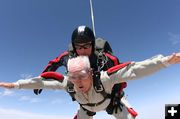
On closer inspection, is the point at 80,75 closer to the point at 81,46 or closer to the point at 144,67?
the point at 81,46

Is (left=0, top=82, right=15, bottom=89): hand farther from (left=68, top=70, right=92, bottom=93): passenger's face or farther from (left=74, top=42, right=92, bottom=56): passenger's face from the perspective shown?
(left=74, top=42, right=92, bottom=56): passenger's face

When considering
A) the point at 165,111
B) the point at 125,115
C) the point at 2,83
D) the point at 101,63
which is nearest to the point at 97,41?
the point at 101,63

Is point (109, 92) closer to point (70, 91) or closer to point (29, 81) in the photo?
point (70, 91)

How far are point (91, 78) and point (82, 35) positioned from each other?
769mm

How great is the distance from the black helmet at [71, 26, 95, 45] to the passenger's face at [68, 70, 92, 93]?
0.60m

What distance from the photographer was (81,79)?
466 centimetres

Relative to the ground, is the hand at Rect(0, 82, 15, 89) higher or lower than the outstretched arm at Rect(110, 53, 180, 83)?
higher

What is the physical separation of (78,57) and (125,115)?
5.06ft

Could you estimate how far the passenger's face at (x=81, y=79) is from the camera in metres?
4.66

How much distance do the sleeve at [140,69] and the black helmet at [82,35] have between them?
0.81 meters

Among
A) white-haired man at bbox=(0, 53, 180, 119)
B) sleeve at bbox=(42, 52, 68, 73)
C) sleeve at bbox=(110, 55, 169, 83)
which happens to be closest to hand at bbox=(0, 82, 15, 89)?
white-haired man at bbox=(0, 53, 180, 119)

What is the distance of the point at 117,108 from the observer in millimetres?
5586

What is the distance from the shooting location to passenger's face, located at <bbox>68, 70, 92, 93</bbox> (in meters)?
4.66

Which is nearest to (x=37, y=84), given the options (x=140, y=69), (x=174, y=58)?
(x=140, y=69)
